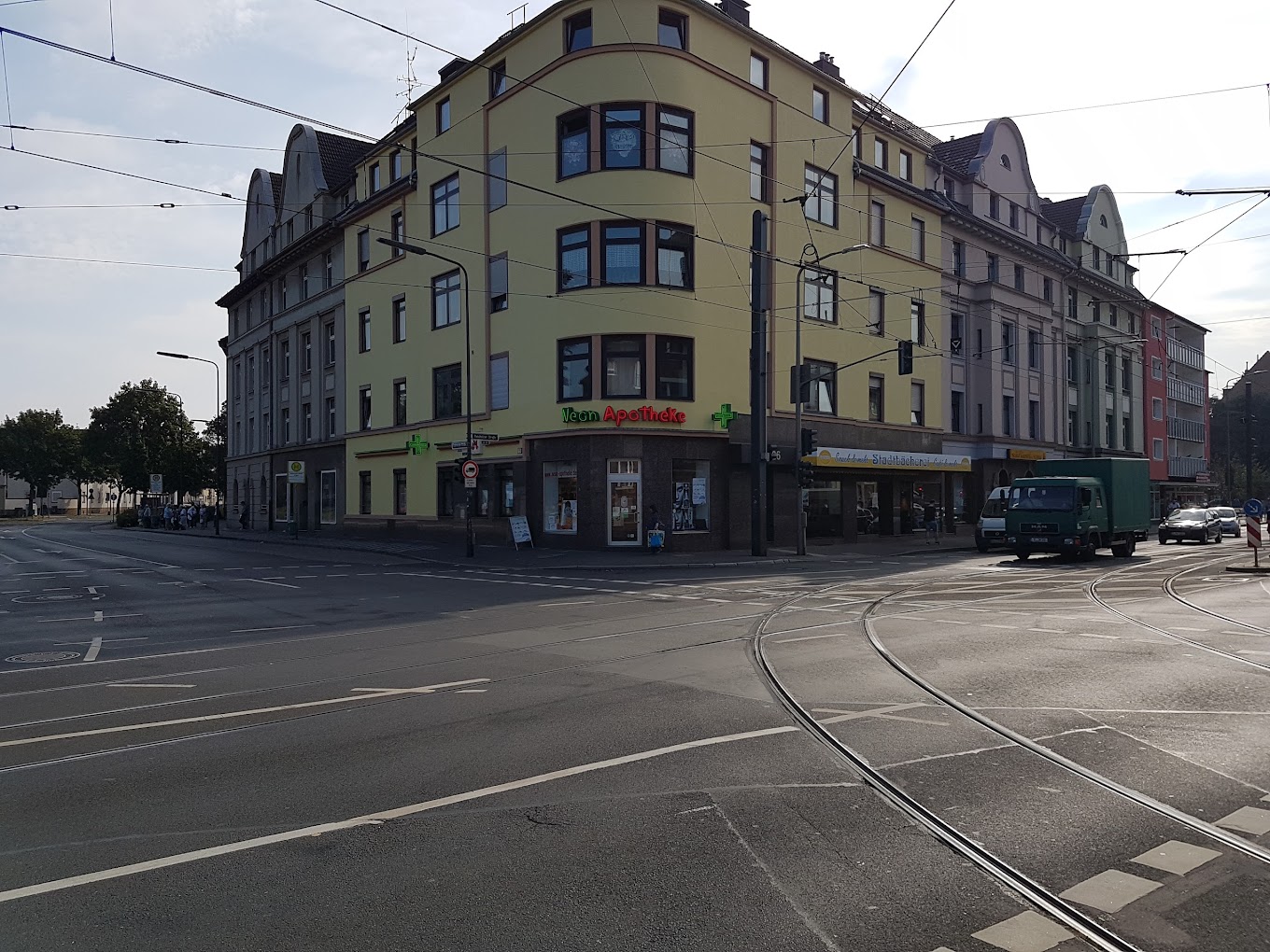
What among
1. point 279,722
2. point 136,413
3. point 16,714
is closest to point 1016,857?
point 279,722

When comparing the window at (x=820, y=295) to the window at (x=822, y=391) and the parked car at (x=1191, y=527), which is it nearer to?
the window at (x=822, y=391)

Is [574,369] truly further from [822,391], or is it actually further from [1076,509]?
[1076,509]

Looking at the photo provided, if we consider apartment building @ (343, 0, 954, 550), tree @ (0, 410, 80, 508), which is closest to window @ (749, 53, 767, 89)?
apartment building @ (343, 0, 954, 550)

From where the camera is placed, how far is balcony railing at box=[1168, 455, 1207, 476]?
6850cm

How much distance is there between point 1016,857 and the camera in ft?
15.2

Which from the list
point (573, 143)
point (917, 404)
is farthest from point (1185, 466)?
point (573, 143)

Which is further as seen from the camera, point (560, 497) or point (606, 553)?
point (560, 497)

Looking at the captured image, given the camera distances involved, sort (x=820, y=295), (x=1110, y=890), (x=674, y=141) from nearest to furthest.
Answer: (x=1110, y=890) → (x=674, y=141) → (x=820, y=295)

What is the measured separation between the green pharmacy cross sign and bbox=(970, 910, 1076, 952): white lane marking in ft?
92.1

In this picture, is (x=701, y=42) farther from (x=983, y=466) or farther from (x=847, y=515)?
(x=983, y=466)

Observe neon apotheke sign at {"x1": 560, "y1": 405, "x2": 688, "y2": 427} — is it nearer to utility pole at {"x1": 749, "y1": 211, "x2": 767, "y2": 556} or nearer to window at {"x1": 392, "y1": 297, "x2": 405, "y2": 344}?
utility pole at {"x1": 749, "y1": 211, "x2": 767, "y2": 556}

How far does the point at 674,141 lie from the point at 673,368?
748 centimetres

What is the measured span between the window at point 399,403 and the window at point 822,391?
17.7 m

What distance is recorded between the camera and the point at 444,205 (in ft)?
123
